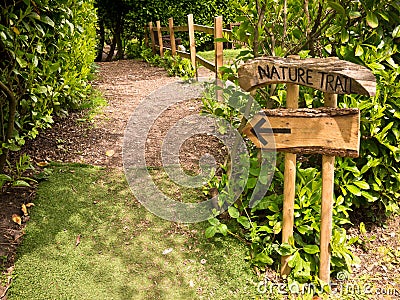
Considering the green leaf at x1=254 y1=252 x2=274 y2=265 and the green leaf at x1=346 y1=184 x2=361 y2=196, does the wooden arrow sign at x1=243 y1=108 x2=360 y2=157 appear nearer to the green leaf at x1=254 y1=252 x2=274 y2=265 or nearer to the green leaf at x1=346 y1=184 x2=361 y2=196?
the green leaf at x1=346 y1=184 x2=361 y2=196

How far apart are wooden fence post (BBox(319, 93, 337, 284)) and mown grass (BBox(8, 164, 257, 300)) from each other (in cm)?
50

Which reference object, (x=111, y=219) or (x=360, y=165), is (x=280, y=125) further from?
(x=111, y=219)

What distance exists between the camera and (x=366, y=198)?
11.1ft

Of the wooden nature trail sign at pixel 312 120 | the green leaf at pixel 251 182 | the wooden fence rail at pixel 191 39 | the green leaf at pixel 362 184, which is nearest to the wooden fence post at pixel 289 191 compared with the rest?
the wooden nature trail sign at pixel 312 120

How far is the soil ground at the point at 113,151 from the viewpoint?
3.13 meters

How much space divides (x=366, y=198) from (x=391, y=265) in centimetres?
55

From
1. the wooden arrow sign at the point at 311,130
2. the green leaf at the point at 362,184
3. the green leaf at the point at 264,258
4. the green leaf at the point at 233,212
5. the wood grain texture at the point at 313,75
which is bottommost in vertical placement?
the green leaf at the point at 264,258

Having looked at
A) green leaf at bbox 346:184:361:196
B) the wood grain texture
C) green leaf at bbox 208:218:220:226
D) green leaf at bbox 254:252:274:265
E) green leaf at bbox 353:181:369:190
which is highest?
the wood grain texture

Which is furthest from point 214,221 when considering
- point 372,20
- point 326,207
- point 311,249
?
point 372,20

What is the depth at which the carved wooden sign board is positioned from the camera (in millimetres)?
2340

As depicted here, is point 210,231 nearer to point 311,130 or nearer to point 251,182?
point 251,182

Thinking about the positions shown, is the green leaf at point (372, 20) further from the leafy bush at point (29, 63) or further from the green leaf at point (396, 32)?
the leafy bush at point (29, 63)

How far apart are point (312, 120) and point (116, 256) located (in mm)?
1667

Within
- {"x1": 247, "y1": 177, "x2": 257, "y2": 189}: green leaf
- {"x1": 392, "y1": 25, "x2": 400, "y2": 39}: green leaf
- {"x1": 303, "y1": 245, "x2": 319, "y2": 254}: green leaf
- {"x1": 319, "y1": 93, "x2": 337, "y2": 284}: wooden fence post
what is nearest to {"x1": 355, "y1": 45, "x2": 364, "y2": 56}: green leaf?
{"x1": 392, "y1": 25, "x2": 400, "y2": 39}: green leaf
